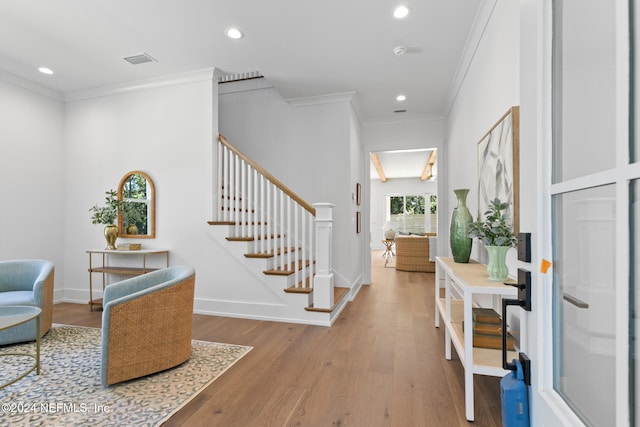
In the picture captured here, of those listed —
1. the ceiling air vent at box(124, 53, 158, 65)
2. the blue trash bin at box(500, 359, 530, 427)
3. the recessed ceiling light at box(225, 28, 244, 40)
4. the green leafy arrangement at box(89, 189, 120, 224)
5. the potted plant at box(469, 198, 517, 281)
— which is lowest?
the blue trash bin at box(500, 359, 530, 427)

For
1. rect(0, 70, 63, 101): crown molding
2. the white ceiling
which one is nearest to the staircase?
the white ceiling

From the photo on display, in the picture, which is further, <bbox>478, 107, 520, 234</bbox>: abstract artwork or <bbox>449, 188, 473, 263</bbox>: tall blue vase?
<bbox>449, 188, 473, 263</bbox>: tall blue vase

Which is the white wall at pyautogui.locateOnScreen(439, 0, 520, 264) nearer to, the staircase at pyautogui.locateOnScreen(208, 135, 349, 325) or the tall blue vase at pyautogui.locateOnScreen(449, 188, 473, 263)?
the tall blue vase at pyautogui.locateOnScreen(449, 188, 473, 263)

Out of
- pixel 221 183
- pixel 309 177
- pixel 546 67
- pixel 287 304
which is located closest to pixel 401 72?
pixel 309 177

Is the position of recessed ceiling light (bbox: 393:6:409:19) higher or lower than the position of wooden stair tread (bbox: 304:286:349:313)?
higher

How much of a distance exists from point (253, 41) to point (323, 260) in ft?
8.15

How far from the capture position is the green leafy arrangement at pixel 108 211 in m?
4.02

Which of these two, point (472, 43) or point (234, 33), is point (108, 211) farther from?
point (472, 43)

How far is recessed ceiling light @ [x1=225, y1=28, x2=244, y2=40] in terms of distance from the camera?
2.99 meters

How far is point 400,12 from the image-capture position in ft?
8.84

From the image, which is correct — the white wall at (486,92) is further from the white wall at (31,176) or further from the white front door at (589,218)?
the white wall at (31,176)

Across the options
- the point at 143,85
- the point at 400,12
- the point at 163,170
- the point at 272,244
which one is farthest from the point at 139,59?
the point at 400,12

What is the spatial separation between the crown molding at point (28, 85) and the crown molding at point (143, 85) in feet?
0.42

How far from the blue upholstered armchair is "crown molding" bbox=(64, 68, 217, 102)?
254cm
